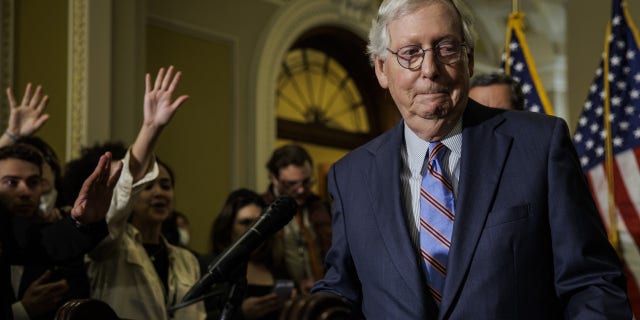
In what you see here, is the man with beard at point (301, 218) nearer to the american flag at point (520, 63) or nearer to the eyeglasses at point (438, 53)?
the american flag at point (520, 63)

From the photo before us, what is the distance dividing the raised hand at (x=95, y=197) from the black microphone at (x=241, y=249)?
1.91ft

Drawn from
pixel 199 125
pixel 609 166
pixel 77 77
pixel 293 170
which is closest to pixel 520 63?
pixel 609 166

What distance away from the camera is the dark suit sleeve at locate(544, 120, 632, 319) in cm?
131

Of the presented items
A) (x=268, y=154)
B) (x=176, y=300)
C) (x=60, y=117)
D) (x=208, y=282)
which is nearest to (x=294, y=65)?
(x=268, y=154)

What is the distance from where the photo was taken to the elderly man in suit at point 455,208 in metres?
1.37

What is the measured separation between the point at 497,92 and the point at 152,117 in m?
1.08

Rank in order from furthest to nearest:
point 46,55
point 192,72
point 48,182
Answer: point 192,72
point 46,55
point 48,182

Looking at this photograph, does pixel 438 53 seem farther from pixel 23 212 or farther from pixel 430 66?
pixel 23 212

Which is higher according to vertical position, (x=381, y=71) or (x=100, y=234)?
(x=381, y=71)

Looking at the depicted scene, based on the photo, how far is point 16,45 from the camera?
528cm

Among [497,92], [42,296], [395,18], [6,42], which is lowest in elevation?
[42,296]

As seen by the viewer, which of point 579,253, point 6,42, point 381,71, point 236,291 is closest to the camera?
point 579,253

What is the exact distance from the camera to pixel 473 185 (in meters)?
1.45

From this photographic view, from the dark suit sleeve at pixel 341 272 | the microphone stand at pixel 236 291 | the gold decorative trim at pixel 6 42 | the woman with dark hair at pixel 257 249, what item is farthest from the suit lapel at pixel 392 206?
the gold decorative trim at pixel 6 42
